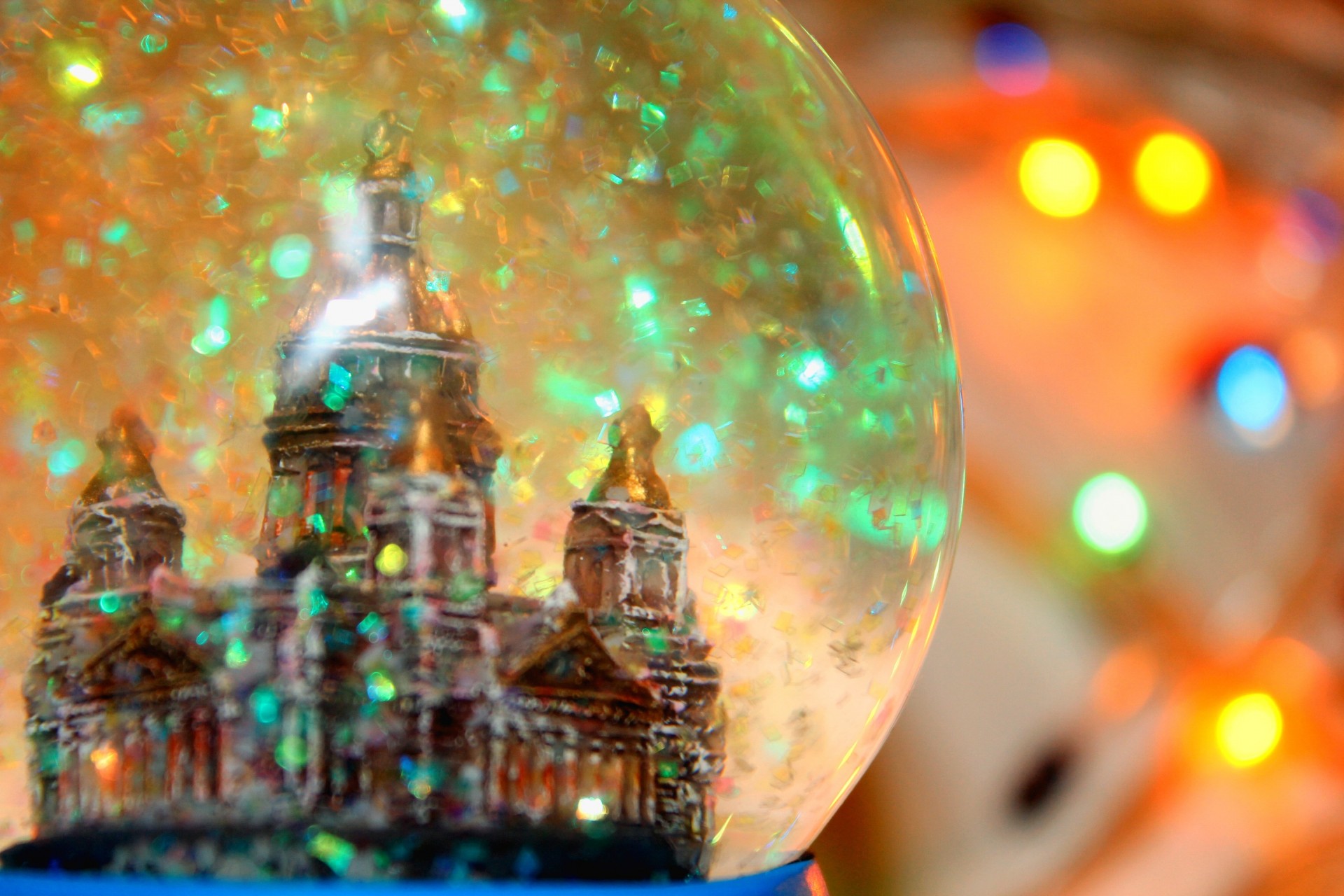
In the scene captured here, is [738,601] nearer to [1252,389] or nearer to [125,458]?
[125,458]

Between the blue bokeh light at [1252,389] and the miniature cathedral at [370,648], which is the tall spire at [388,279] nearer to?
the miniature cathedral at [370,648]

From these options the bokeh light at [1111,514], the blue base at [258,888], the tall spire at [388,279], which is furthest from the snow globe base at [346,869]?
the bokeh light at [1111,514]

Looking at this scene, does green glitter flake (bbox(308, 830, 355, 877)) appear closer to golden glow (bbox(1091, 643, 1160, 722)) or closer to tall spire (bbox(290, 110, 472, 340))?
tall spire (bbox(290, 110, 472, 340))

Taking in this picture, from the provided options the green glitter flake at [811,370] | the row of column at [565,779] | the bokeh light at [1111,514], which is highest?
the bokeh light at [1111,514]

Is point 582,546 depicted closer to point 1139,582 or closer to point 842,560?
point 842,560

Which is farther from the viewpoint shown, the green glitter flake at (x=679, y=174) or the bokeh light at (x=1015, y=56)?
the bokeh light at (x=1015, y=56)

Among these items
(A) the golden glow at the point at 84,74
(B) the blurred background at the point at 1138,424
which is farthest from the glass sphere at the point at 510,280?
(B) the blurred background at the point at 1138,424

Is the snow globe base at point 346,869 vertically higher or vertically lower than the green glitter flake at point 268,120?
lower

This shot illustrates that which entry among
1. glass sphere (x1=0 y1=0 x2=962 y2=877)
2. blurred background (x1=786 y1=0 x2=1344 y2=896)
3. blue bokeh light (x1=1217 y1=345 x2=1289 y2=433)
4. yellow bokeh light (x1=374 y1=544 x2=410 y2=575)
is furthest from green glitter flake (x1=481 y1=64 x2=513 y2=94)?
blue bokeh light (x1=1217 y1=345 x2=1289 y2=433)
